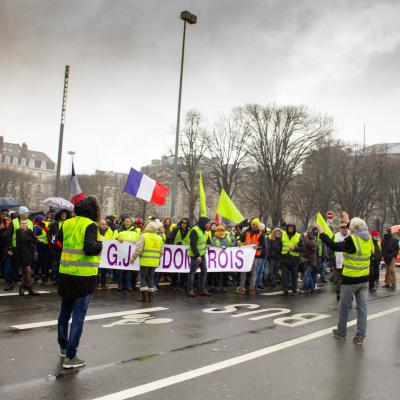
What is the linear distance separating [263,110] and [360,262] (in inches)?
1329

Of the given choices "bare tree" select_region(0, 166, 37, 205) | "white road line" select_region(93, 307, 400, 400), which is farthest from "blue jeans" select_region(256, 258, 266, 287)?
"bare tree" select_region(0, 166, 37, 205)

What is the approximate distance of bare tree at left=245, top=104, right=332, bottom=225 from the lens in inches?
1567

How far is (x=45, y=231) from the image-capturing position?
13305mm

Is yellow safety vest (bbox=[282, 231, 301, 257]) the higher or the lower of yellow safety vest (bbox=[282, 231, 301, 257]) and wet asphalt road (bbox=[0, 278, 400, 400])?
the higher

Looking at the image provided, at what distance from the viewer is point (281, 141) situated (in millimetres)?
39719

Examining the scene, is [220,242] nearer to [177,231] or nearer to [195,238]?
[177,231]

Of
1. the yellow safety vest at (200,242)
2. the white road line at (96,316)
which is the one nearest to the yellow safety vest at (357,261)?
the white road line at (96,316)

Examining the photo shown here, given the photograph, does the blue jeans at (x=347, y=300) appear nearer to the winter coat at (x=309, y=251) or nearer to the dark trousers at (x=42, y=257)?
the winter coat at (x=309, y=251)

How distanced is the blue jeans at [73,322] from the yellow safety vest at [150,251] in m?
4.81

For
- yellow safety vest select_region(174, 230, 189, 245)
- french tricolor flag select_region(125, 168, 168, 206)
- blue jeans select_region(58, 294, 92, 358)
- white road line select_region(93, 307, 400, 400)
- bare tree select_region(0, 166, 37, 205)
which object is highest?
bare tree select_region(0, 166, 37, 205)

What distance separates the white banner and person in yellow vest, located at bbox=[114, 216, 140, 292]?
0.15 meters

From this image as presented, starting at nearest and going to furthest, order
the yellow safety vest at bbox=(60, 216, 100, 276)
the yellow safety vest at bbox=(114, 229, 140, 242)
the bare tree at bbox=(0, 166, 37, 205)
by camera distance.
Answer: the yellow safety vest at bbox=(60, 216, 100, 276)
the yellow safety vest at bbox=(114, 229, 140, 242)
the bare tree at bbox=(0, 166, 37, 205)

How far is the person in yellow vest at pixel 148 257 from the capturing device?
10.5 m

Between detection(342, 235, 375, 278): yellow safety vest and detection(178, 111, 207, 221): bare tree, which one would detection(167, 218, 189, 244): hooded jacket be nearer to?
detection(342, 235, 375, 278): yellow safety vest
